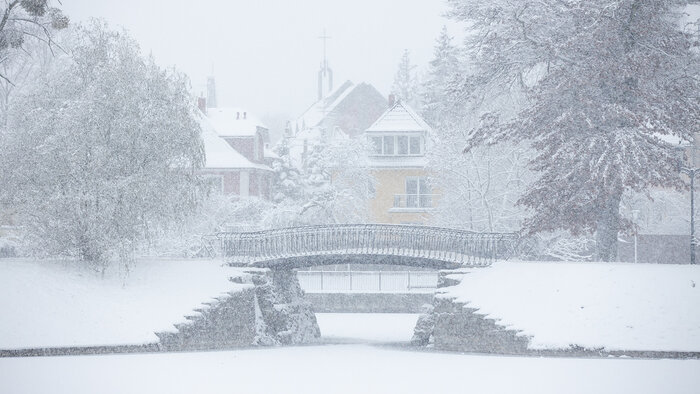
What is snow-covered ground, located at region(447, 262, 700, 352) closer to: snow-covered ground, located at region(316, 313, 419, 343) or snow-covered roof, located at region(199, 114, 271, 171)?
snow-covered ground, located at region(316, 313, 419, 343)

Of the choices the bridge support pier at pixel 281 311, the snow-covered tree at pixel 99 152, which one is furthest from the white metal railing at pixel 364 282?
the snow-covered tree at pixel 99 152

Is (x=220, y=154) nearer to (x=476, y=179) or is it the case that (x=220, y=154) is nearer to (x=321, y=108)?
(x=476, y=179)

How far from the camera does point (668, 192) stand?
200ft

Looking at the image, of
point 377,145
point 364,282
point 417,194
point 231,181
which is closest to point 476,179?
point 417,194

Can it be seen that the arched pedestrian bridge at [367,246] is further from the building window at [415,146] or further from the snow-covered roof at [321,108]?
the snow-covered roof at [321,108]

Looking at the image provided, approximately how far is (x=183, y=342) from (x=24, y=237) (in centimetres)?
742

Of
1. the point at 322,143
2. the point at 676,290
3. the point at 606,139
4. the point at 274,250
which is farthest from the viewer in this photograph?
the point at 322,143

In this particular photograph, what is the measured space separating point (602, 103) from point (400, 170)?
29892mm

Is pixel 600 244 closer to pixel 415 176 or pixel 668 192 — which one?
pixel 668 192

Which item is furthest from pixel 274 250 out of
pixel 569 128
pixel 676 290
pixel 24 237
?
pixel 676 290

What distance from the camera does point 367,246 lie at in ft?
136

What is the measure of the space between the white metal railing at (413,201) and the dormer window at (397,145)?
2.93 meters

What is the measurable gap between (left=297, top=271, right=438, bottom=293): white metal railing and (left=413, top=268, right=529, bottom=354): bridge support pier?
14888 millimetres

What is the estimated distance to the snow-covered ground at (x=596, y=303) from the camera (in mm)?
31859
